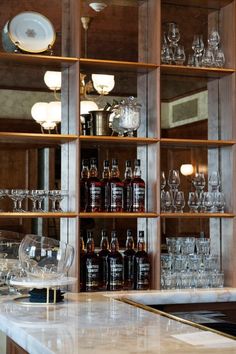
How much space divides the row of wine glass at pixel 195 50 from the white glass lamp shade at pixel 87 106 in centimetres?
50

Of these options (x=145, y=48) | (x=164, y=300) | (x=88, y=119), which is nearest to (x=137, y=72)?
(x=145, y=48)

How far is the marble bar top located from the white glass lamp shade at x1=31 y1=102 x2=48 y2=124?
110cm

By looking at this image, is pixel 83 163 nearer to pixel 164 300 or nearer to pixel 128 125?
pixel 128 125

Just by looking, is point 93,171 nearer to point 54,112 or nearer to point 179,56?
point 54,112

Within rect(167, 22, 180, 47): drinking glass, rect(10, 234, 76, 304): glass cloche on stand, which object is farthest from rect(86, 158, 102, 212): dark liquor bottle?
rect(167, 22, 180, 47): drinking glass

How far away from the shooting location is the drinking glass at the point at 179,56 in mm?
4258

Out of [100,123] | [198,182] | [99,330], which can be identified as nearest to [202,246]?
[198,182]

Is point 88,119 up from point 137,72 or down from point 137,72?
down

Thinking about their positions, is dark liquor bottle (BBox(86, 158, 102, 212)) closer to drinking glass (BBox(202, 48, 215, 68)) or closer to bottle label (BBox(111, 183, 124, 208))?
bottle label (BBox(111, 183, 124, 208))

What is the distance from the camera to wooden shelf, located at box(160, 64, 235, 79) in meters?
4.16

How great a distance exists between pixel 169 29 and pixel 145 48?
0.60 ft

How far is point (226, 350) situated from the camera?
220 centimetres

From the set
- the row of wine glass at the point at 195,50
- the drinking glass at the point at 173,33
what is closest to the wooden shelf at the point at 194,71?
the row of wine glass at the point at 195,50

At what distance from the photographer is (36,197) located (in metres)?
3.95
